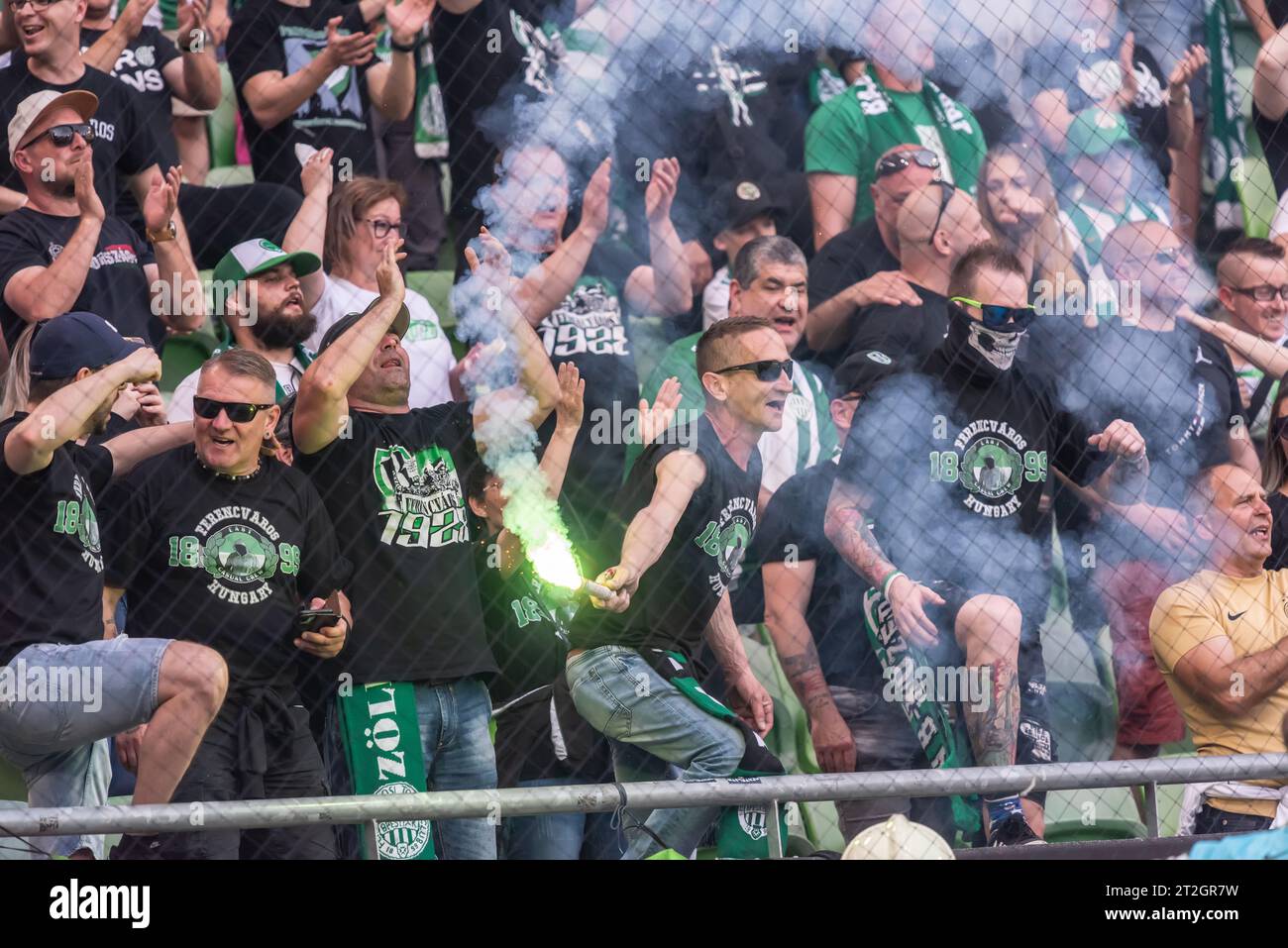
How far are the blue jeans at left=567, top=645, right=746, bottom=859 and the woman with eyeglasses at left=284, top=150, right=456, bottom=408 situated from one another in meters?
1.06

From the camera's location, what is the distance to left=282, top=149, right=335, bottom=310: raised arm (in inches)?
228

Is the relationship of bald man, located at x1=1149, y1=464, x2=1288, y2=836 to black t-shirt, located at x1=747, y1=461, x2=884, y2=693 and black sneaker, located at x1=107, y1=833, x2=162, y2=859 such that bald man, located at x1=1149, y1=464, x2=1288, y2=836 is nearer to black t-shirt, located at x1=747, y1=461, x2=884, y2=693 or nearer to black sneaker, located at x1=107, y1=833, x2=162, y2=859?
black t-shirt, located at x1=747, y1=461, x2=884, y2=693

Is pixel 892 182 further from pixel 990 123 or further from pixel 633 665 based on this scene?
pixel 633 665

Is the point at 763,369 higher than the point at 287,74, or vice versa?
the point at 763,369

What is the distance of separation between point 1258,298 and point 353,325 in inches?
120

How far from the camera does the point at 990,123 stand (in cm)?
678

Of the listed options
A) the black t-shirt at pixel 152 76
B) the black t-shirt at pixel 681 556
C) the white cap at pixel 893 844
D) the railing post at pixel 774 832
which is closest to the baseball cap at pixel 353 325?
the black t-shirt at pixel 681 556

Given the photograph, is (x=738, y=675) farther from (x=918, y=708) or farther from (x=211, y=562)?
(x=211, y=562)

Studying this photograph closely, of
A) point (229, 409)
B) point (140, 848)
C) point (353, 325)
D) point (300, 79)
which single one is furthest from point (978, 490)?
point (140, 848)

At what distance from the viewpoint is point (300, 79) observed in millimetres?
6141

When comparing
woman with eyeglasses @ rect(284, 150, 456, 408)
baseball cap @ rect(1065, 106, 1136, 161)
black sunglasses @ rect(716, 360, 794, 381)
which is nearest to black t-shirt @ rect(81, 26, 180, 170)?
woman with eyeglasses @ rect(284, 150, 456, 408)

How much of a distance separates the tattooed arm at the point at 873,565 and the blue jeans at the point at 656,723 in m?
0.70

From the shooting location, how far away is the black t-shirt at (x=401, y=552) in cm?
516
